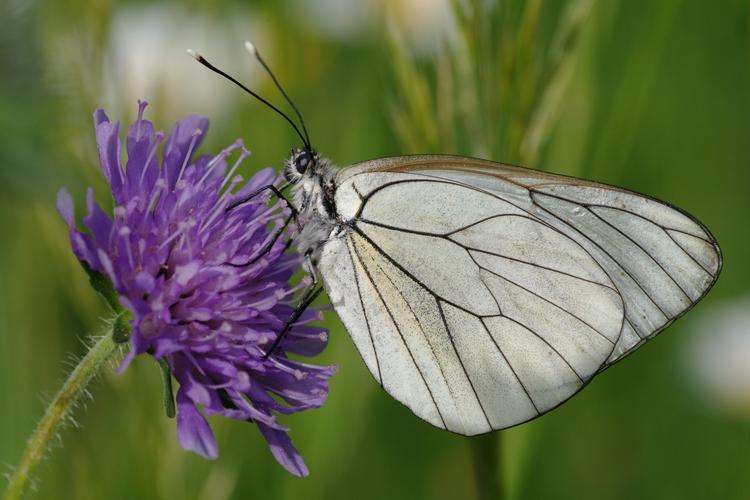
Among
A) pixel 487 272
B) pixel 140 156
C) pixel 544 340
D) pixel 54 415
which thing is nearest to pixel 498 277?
pixel 487 272

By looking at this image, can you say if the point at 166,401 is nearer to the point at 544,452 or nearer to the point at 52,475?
the point at 52,475

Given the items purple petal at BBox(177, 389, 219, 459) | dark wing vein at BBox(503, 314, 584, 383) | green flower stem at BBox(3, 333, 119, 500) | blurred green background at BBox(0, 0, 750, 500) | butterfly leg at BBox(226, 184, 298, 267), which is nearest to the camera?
green flower stem at BBox(3, 333, 119, 500)

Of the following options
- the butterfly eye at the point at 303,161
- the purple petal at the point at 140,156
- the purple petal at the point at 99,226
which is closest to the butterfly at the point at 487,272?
the butterfly eye at the point at 303,161

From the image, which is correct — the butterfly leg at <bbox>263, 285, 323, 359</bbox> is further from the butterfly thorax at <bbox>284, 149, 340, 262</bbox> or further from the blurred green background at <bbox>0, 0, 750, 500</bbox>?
the blurred green background at <bbox>0, 0, 750, 500</bbox>

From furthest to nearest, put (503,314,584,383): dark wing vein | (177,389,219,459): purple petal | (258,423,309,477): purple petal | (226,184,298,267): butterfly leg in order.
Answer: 1. (503,314,584,383): dark wing vein
2. (226,184,298,267): butterfly leg
3. (258,423,309,477): purple petal
4. (177,389,219,459): purple petal

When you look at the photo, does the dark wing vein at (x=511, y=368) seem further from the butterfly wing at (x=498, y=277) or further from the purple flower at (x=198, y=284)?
the purple flower at (x=198, y=284)

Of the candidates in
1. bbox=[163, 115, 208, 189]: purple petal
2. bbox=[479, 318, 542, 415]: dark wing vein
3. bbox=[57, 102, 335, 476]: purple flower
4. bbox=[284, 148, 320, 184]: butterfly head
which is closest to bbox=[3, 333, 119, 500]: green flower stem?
bbox=[57, 102, 335, 476]: purple flower

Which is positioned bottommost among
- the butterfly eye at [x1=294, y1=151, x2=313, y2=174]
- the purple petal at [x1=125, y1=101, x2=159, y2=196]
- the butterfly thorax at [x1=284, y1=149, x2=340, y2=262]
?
the purple petal at [x1=125, y1=101, x2=159, y2=196]

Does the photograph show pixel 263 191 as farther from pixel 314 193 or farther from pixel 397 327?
pixel 397 327
